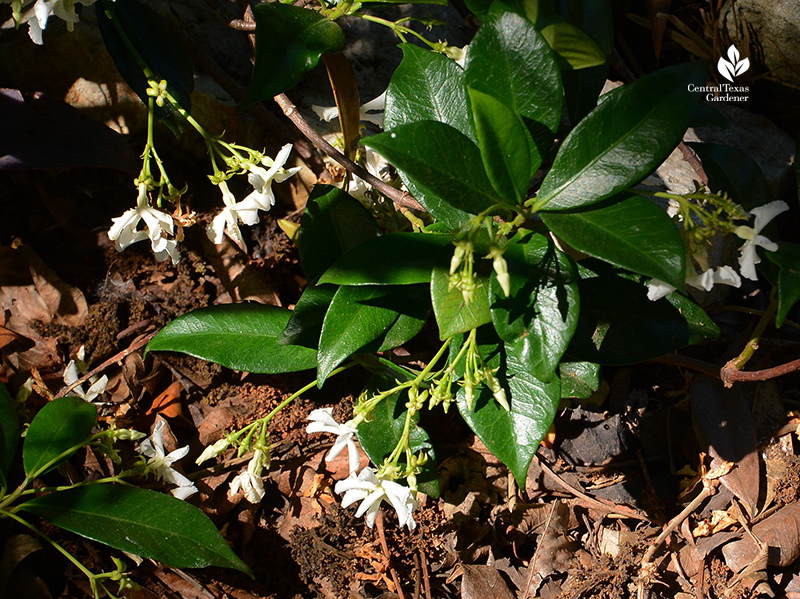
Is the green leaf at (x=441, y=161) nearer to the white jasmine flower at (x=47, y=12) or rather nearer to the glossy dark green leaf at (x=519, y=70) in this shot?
the glossy dark green leaf at (x=519, y=70)

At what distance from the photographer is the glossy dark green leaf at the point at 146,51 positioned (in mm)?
1183

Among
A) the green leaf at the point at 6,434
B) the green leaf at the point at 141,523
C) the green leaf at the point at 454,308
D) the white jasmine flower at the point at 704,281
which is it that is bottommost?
the green leaf at the point at 141,523

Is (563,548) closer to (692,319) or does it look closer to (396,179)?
(692,319)

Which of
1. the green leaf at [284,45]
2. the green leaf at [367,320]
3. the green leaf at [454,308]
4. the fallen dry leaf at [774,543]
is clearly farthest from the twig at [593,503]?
the green leaf at [284,45]

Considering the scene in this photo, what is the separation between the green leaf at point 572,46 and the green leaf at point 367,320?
1.55 ft

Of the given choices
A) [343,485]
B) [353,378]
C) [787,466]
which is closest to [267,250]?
[353,378]

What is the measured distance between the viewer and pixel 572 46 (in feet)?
3.10

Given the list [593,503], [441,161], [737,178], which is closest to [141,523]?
[441,161]

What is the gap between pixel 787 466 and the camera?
1.45 m

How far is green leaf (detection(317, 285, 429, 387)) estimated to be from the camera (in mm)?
993

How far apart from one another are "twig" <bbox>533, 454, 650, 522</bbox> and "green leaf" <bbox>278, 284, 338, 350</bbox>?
27.7 inches

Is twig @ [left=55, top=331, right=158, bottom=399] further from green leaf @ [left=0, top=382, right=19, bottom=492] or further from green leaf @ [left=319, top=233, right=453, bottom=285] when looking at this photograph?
green leaf @ [left=319, top=233, right=453, bottom=285]

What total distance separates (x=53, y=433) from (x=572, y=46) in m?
1.33

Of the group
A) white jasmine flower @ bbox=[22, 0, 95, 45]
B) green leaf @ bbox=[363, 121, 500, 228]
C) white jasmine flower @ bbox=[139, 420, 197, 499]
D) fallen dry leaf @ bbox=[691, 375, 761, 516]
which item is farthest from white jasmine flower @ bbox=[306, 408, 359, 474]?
fallen dry leaf @ bbox=[691, 375, 761, 516]
